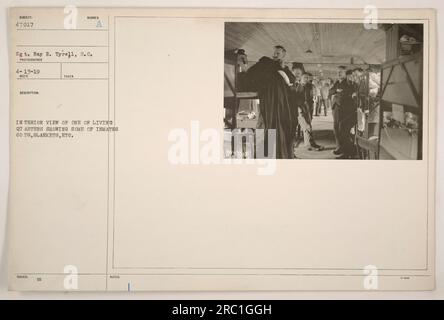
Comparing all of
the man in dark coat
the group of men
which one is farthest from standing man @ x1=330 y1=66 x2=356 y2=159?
the man in dark coat

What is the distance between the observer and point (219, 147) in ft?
3.60

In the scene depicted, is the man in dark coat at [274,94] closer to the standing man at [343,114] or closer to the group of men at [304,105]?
the group of men at [304,105]

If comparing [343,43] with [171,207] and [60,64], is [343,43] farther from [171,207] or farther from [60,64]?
[60,64]

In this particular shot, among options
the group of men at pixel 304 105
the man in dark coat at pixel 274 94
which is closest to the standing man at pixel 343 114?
the group of men at pixel 304 105

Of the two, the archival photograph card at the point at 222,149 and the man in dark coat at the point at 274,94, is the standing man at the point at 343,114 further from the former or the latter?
the man in dark coat at the point at 274,94

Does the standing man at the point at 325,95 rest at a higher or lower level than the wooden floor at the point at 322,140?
higher

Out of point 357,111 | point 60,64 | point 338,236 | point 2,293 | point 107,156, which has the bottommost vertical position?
point 2,293

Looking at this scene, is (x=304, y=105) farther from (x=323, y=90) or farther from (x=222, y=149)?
(x=222, y=149)

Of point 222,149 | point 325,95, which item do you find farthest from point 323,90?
point 222,149

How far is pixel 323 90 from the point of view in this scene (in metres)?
1.10

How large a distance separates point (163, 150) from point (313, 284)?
0.47 m

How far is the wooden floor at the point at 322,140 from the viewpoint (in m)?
1.09

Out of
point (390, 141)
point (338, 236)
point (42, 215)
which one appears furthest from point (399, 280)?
point (42, 215)

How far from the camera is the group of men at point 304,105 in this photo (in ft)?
3.60
